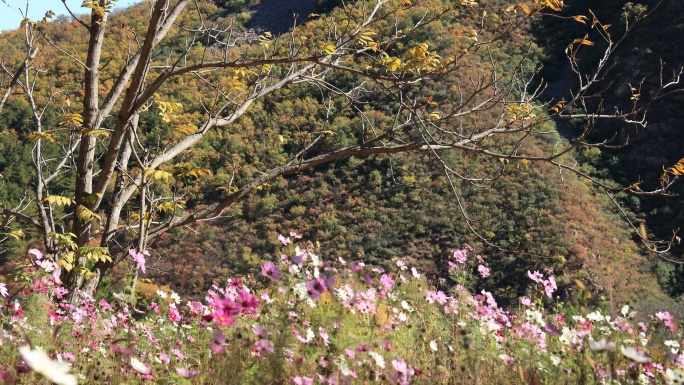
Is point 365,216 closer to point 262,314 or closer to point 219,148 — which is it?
point 219,148

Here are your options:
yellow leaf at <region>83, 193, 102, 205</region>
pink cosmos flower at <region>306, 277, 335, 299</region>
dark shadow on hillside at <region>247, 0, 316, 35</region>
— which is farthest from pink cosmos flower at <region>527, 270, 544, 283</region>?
dark shadow on hillside at <region>247, 0, 316, 35</region>

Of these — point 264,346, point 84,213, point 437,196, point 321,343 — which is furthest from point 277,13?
point 264,346

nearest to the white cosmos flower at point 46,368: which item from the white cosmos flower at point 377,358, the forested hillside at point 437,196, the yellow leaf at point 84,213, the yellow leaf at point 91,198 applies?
the white cosmos flower at point 377,358

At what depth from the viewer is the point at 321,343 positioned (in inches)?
88.7

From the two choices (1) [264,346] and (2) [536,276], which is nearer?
(1) [264,346]

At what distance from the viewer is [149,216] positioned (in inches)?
146

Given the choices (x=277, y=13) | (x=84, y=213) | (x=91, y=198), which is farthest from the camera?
(x=277, y=13)

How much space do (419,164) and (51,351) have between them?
66.8ft

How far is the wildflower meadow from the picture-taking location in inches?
64.6

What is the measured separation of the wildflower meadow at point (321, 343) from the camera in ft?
5.38

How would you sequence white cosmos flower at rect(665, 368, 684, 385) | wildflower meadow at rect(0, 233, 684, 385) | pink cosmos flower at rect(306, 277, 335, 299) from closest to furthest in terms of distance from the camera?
white cosmos flower at rect(665, 368, 684, 385) → wildflower meadow at rect(0, 233, 684, 385) → pink cosmos flower at rect(306, 277, 335, 299)

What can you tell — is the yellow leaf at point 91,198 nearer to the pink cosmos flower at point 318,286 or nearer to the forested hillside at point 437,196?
the pink cosmos flower at point 318,286

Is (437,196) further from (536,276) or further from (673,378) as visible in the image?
(673,378)

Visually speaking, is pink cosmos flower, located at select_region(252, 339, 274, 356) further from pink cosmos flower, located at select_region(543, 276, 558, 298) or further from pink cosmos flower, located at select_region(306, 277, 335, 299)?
pink cosmos flower, located at select_region(543, 276, 558, 298)
